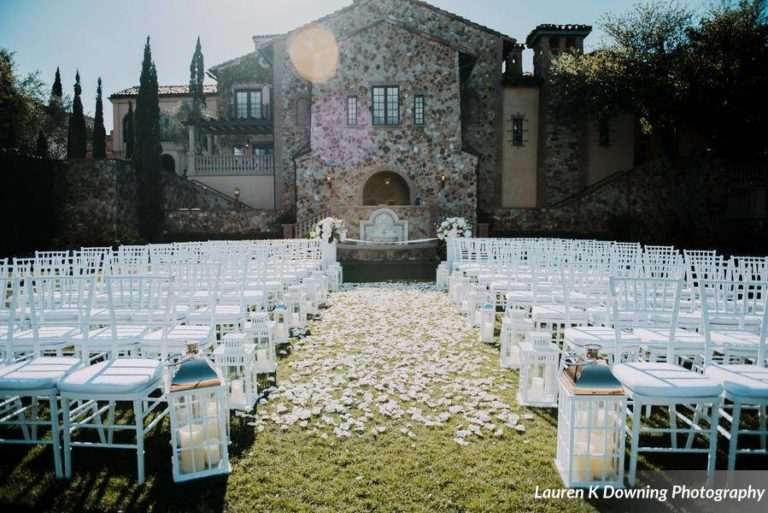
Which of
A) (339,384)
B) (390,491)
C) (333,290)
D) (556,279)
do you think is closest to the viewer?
(390,491)

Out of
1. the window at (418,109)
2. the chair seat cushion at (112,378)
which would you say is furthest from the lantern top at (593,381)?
the window at (418,109)

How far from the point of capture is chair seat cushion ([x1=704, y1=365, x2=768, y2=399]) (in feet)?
10.5

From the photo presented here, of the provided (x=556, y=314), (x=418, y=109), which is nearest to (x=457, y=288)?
(x=556, y=314)

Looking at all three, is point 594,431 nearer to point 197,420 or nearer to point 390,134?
point 197,420

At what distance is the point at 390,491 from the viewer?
325 centimetres

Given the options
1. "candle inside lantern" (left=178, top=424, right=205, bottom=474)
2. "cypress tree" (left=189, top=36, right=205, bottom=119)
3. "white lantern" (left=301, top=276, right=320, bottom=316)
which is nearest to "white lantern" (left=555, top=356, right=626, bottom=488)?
"candle inside lantern" (left=178, top=424, right=205, bottom=474)

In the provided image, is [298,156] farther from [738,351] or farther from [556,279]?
[738,351]

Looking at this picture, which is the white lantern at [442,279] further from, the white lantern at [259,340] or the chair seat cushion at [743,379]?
the chair seat cushion at [743,379]

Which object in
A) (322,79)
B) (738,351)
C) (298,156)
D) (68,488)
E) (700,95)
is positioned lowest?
(68,488)

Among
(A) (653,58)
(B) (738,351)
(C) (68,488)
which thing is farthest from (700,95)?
(C) (68,488)

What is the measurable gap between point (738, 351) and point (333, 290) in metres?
8.84

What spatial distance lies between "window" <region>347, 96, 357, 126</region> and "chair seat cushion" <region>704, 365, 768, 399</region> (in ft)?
62.3

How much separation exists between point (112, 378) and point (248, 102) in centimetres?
2817

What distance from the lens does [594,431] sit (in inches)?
129
